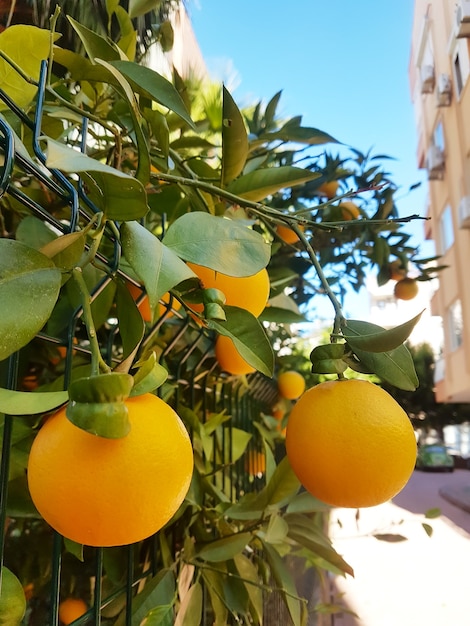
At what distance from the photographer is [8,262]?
0.94 feet

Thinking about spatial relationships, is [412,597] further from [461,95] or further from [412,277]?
[461,95]

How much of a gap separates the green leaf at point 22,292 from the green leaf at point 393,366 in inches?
10.3

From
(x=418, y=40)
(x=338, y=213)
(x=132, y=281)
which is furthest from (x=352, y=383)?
(x=418, y=40)

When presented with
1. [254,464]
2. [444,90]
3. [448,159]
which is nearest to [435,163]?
[448,159]

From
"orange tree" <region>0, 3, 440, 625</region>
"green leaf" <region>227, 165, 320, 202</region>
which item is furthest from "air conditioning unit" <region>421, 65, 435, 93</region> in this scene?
"green leaf" <region>227, 165, 320, 202</region>

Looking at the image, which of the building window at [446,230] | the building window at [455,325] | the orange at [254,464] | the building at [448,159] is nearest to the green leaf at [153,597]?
the orange at [254,464]

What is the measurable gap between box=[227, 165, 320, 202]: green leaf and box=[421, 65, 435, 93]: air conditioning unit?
868 centimetres

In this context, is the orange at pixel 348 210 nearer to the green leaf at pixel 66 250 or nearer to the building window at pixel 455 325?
the green leaf at pixel 66 250

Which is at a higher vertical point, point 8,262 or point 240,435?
point 8,262

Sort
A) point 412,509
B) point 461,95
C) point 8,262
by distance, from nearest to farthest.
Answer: point 8,262 → point 461,95 → point 412,509

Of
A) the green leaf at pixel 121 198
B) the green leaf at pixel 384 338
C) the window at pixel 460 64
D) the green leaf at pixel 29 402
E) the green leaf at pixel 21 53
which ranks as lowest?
the green leaf at pixel 29 402

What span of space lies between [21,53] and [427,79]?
8915 mm

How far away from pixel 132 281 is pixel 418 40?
32.9ft

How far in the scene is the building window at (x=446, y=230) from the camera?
7.98 meters
